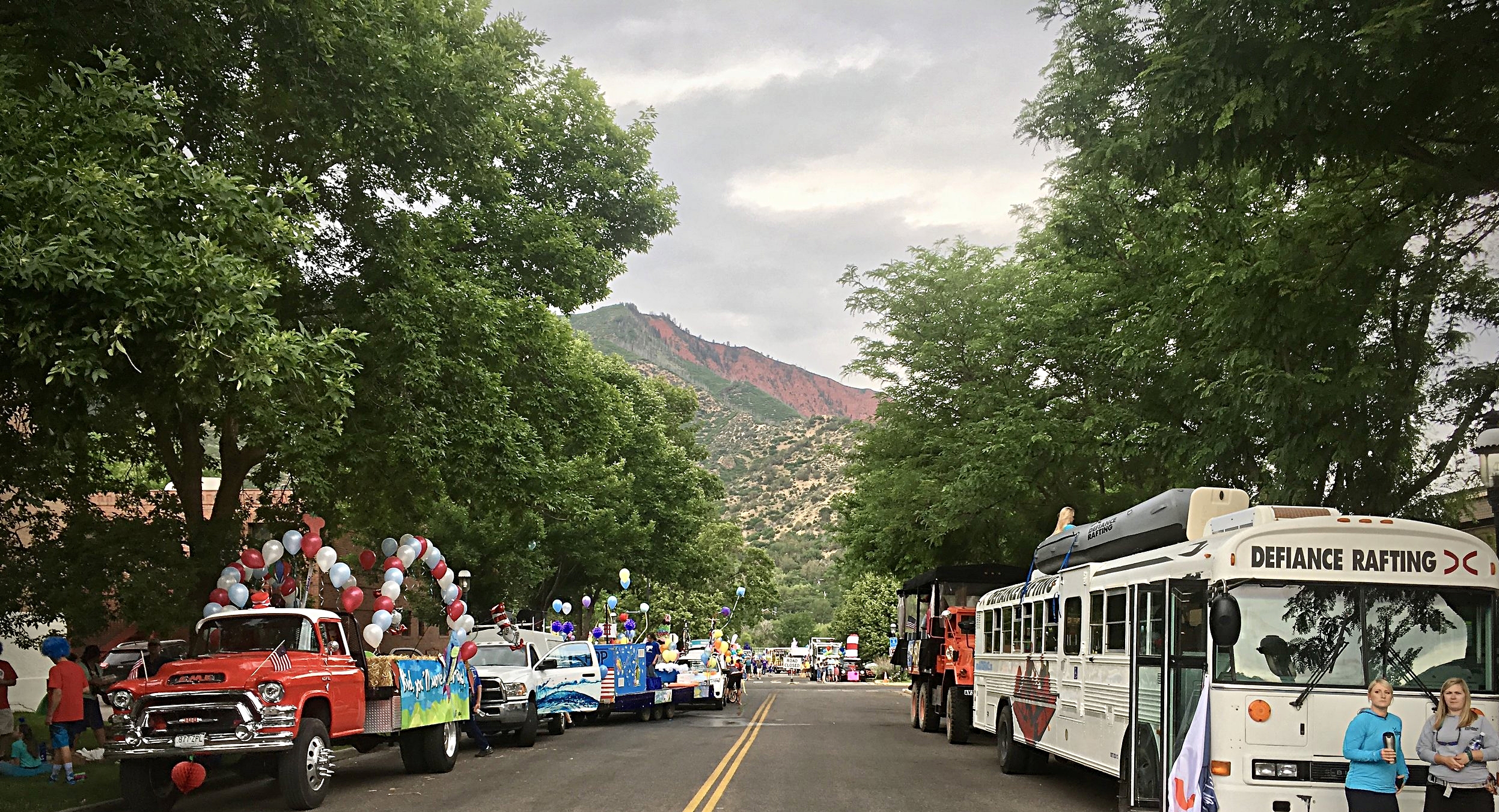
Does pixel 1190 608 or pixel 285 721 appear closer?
pixel 1190 608

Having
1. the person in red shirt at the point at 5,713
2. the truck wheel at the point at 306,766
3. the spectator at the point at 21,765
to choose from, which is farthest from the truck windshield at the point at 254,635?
the person in red shirt at the point at 5,713

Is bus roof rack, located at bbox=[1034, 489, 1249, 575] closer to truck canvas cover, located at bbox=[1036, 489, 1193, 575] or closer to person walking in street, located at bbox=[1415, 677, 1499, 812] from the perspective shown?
truck canvas cover, located at bbox=[1036, 489, 1193, 575]

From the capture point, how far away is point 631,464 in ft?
168

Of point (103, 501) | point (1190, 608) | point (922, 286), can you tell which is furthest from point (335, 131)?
point (103, 501)

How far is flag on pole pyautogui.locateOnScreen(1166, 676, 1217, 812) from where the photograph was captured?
1055 cm

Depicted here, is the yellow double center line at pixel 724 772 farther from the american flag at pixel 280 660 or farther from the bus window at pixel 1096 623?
the american flag at pixel 280 660

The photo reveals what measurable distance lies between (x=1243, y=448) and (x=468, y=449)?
38.7ft

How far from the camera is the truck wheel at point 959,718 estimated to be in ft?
82.0

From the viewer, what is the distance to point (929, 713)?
93.2ft

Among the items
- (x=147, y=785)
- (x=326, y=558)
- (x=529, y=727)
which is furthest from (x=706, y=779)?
(x=529, y=727)

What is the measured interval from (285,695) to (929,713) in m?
17.6

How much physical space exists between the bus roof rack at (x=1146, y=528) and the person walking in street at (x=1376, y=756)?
305cm

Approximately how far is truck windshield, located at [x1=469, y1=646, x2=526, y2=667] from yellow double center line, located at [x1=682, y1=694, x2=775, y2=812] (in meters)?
4.49

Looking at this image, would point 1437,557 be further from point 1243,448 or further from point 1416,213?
point 1243,448
